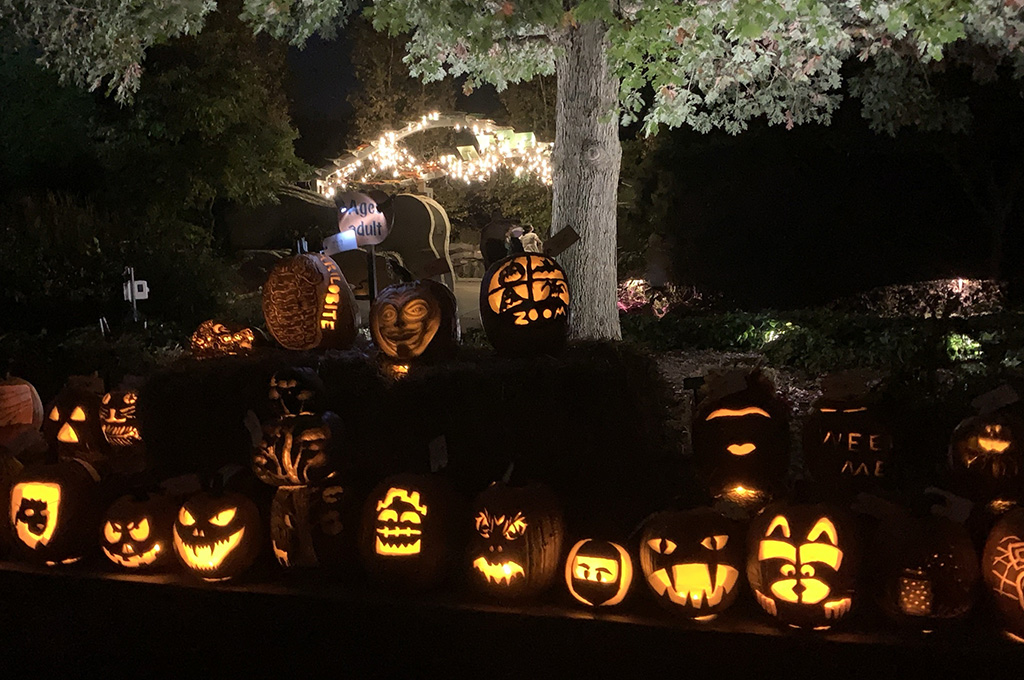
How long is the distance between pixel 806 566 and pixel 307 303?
3.15 metres

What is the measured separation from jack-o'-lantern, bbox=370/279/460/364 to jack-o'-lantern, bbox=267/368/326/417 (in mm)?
648

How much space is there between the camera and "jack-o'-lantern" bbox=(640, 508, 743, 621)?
11.2ft

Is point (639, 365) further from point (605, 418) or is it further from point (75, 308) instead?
point (75, 308)

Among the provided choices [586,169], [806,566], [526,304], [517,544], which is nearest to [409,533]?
[517,544]

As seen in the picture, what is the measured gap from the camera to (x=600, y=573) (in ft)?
11.8

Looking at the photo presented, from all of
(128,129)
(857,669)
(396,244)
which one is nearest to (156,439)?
(857,669)

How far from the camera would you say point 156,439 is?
4.75 m

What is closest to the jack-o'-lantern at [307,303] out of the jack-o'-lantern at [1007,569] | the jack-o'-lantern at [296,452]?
the jack-o'-lantern at [296,452]

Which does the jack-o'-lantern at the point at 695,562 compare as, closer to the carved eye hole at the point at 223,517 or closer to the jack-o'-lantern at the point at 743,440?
the jack-o'-lantern at the point at 743,440

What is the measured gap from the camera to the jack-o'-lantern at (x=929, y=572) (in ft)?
10.5

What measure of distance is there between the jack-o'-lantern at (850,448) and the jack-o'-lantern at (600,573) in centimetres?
98

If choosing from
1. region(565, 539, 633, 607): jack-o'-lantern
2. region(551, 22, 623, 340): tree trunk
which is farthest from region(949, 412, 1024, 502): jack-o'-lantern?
region(551, 22, 623, 340): tree trunk

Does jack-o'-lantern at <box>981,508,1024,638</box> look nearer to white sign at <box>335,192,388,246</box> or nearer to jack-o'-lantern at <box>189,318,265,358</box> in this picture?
white sign at <box>335,192,388,246</box>

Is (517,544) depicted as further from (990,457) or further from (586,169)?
(586,169)
